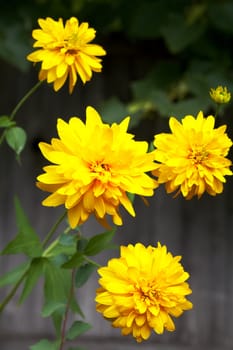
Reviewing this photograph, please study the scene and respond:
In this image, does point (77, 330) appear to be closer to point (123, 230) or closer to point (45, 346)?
point (45, 346)

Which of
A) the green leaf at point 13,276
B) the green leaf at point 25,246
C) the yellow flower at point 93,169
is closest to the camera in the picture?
the yellow flower at point 93,169

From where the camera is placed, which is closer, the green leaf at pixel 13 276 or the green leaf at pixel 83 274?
the green leaf at pixel 83 274

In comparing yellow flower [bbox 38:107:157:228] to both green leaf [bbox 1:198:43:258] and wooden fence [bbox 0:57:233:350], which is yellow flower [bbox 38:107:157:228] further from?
wooden fence [bbox 0:57:233:350]

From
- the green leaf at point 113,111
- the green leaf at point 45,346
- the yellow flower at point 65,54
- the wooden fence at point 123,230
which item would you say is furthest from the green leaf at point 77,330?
the wooden fence at point 123,230

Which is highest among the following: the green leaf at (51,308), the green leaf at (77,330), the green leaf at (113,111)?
the green leaf at (113,111)

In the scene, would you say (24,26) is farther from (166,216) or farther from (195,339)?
(195,339)

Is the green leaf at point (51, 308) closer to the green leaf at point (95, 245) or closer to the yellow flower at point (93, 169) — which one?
the green leaf at point (95, 245)
